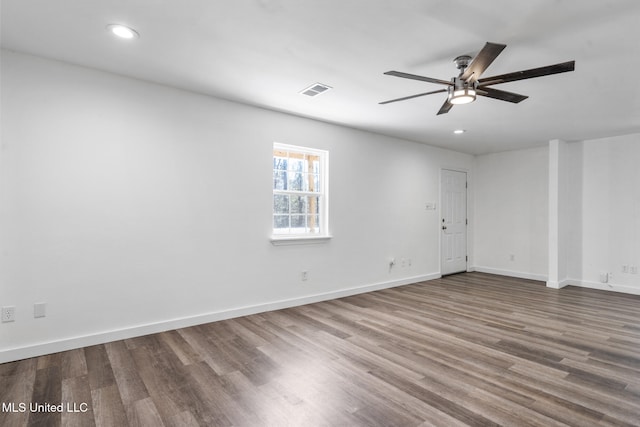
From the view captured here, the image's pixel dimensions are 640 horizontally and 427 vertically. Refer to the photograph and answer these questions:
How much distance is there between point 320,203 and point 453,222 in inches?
135

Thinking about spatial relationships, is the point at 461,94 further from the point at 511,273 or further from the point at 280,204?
the point at 511,273

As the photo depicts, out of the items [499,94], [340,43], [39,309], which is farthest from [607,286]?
[39,309]

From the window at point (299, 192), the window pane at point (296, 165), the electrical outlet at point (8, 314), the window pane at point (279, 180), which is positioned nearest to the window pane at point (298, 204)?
the window at point (299, 192)

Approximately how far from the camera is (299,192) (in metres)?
4.49

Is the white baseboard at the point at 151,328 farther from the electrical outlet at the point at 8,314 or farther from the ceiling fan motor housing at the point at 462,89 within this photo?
the ceiling fan motor housing at the point at 462,89

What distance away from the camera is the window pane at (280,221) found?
4331mm

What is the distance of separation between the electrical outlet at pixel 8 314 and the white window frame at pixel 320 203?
8.14ft

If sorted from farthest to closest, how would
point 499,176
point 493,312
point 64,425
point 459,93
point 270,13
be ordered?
point 499,176, point 493,312, point 459,93, point 270,13, point 64,425

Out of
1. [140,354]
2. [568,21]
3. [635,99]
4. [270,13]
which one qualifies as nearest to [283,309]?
[140,354]

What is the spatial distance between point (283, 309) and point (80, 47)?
3383 millimetres

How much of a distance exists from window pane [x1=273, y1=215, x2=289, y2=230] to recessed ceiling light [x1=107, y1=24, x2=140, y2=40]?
8.03ft

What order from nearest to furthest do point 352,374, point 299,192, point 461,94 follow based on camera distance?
point 352,374
point 461,94
point 299,192

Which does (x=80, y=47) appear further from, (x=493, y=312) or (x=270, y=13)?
(x=493, y=312)

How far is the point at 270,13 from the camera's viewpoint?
2146mm
